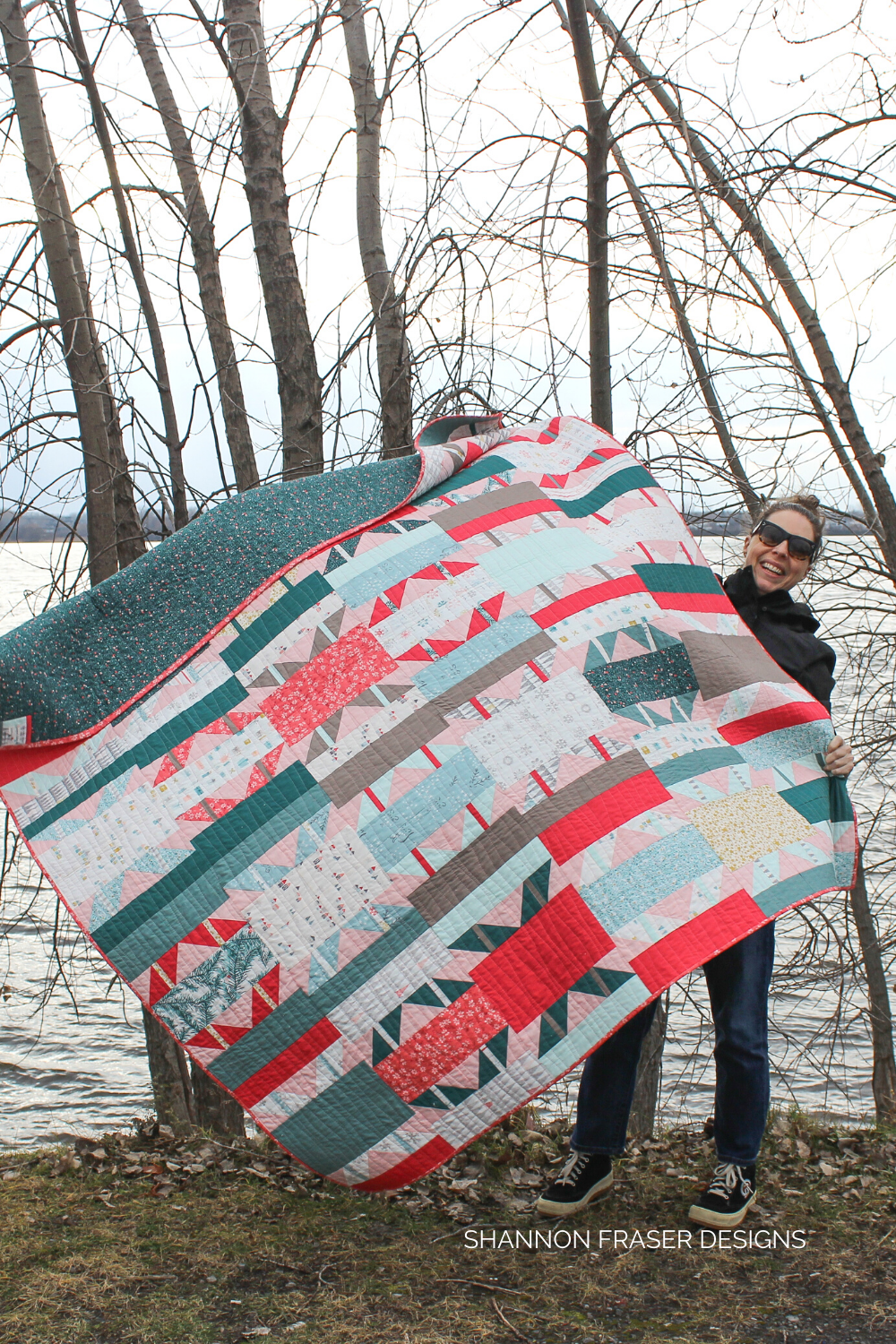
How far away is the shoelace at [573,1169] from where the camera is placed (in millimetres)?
2430

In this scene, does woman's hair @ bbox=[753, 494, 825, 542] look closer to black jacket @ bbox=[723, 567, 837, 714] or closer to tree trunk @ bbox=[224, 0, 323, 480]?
black jacket @ bbox=[723, 567, 837, 714]

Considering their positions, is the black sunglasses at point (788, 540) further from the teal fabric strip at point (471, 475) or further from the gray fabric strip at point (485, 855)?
the gray fabric strip at point (485, 855)

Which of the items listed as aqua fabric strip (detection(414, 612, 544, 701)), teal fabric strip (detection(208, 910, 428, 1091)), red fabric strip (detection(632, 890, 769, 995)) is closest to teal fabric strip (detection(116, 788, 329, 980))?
teal fabric strip (detection(208, 910, 428, 1091))

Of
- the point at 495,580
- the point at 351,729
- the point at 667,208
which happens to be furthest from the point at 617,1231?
the point at 667,208

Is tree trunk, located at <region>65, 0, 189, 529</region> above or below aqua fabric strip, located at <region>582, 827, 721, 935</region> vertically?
above

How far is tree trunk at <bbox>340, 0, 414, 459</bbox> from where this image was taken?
3.71 metres

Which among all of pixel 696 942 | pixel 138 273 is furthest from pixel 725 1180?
pixel 138 273

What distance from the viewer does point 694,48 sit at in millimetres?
3363

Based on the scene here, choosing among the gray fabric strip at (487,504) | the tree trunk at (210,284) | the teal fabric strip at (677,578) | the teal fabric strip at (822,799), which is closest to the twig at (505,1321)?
the teal fabric strip at (822,799)

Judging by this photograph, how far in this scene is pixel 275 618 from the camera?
2344 mm

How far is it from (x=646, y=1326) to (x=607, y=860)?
868mm

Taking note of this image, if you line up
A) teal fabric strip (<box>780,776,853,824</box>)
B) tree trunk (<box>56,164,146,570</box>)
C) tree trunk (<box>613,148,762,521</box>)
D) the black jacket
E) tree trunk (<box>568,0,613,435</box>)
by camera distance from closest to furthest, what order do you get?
1. teal fabric strip (<box>780,776,853,824</box>)
2. the black jacket
3. tree trunk (<box>568,0,613,435</box>)
4. tree trunk (<box>613,148,762,521</box>)
5. tree trunk (<box>56,164,146,570</box>)

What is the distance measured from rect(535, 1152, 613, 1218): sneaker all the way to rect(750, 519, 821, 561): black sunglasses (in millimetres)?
1477

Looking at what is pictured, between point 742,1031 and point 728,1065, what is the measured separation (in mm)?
93
